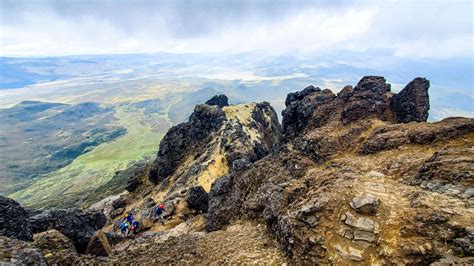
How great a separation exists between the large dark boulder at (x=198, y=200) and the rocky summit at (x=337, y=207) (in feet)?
3.52

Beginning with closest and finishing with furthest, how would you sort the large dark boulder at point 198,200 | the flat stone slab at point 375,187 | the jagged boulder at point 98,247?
the flat stone slab at point 375,187 < the jagged boulder at point 98,247 < the large dark boulder at point 198,200

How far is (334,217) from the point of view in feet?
67.1

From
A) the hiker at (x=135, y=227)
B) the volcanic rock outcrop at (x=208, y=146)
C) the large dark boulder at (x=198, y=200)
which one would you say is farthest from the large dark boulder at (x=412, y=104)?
the hiker at (x=135, y=227)

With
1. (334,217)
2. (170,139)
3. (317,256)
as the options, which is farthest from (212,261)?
(170,139)

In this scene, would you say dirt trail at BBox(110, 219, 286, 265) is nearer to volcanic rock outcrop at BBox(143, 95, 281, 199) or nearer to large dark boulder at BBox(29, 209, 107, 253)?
large dark boulder at BBox(29, 209, 107, 253)

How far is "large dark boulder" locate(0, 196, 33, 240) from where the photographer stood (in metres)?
28.8

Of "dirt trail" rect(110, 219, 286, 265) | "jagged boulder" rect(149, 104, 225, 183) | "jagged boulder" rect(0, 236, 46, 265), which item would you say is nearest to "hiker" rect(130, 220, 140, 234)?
"dirt trail" rect(110, 219, 286, 265)

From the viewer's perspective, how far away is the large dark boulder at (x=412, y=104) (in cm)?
4347

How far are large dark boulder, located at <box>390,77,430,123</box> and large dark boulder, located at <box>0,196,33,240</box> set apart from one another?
4966cm

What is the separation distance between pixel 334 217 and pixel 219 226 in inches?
709

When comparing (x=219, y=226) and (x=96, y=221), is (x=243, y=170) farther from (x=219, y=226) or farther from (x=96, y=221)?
(x=96, y=221)

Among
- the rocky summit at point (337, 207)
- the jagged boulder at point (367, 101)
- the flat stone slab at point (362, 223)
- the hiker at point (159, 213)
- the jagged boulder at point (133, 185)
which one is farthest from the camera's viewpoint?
the jagged boulder at point (133, 185)

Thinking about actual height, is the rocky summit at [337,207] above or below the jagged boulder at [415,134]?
below

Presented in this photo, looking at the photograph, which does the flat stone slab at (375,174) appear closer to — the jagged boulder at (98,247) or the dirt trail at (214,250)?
the dirt trail at (214,250)
